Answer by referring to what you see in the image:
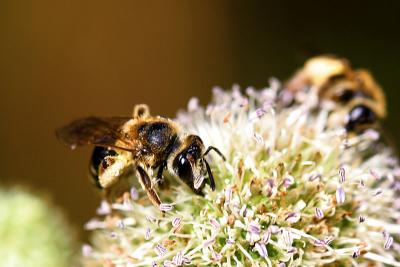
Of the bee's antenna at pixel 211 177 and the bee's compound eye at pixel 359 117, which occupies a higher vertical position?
the bee's compound eye at pixel 359 117

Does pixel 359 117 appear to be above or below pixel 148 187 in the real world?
above

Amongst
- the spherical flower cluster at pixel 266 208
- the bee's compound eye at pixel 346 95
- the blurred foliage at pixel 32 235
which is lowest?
the spherical flower cluster at pixel 266 208

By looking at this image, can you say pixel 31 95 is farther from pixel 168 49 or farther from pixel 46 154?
pixel 168 49

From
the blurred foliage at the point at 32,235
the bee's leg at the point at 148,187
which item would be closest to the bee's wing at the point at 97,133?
the bee's leg at the point at 148,187

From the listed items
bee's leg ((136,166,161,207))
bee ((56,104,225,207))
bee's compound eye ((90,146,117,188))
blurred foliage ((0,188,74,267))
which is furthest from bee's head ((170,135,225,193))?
blurred foliage ((0,188,74,267))

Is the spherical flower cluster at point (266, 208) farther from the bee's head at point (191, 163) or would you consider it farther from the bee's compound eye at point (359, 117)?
the bee's compound eye at point (359, 117)

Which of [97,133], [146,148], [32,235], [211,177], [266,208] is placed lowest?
[266,208]

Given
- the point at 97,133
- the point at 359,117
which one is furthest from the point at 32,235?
the point at 359,117

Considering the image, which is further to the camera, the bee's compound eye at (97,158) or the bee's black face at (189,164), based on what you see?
the bee's compound eye at (97,158)

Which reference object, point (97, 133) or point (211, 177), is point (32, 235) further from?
point (211, 177)
